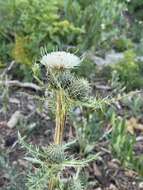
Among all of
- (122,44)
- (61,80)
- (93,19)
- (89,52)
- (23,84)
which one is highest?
(93,19)

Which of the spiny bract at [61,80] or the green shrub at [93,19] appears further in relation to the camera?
the green shrub at [93,19]

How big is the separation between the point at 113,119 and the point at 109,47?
4.05ft

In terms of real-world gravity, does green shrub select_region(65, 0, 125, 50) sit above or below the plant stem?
above

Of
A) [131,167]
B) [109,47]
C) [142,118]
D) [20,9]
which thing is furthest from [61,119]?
[109,47]

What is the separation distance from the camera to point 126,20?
17.4 feet

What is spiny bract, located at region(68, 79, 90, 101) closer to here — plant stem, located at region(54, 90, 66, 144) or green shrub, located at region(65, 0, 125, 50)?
plant stem, located at region(54, 90, 66, 144)

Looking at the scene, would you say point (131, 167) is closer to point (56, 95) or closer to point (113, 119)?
point (113, 119)

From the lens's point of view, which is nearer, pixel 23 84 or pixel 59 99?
pixel 59 99

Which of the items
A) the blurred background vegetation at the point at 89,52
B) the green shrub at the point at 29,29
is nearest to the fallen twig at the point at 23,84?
the blurred background vegetation at the point at 89,52

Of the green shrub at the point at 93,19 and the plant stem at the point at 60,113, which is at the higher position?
the green shrub at the point at 93,19

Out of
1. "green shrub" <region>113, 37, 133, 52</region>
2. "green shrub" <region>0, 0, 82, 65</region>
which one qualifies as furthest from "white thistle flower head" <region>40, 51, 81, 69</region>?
"green shrub" <region>113, 37, 133, 52</region>

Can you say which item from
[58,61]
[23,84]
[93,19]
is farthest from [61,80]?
[93,19]

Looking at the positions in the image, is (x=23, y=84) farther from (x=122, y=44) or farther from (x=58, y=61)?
(x=58, y=61)

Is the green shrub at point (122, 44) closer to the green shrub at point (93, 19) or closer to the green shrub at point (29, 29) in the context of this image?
the green shrub at point (93, 19)
